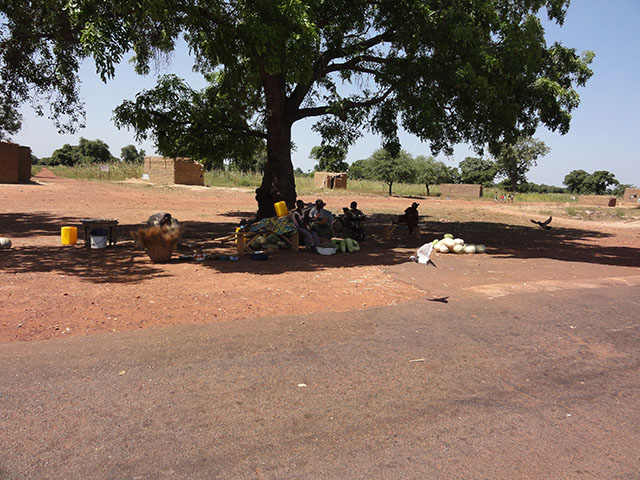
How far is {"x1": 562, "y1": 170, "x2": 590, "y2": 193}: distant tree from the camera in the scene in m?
86.7

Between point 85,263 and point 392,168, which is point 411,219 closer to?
point 85,263

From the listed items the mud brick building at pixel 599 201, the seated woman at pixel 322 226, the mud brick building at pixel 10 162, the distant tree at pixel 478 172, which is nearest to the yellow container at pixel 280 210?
the seated woman at pixel 322 226

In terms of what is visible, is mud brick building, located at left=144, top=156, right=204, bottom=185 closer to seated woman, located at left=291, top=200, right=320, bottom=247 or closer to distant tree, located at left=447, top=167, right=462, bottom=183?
seated woman, located at left=291, top=200, right=320, bottom=247

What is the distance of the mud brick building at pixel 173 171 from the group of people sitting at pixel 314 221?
24001mm

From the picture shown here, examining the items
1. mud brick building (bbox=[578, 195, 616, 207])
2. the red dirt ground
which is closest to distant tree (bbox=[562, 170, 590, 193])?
mud brick building (bbox=[578, 195, 616, 207])

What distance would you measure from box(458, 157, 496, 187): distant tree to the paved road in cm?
7395

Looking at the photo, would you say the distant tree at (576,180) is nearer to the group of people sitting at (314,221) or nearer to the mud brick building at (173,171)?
the mud brick building at (173,171)

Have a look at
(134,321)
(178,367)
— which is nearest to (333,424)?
(178,367)

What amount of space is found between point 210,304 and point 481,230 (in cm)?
1390

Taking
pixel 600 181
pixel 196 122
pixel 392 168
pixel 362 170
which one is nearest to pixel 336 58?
pixel 196 122

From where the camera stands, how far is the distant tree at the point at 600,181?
269 ft

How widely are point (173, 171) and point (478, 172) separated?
190ft

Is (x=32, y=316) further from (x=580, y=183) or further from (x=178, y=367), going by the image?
(x=580, y=183)

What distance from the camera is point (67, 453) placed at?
2.87 metres
